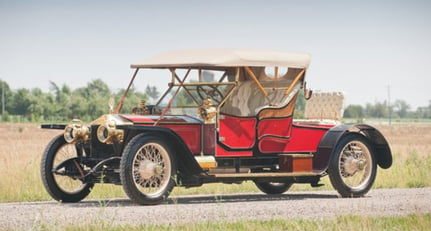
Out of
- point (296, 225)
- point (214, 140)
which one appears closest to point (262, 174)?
point (214, 140)

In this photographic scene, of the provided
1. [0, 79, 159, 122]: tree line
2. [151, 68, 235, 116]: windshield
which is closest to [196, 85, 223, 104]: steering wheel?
[151, 68, 235, 116]: windshield

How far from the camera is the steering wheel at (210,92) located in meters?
14.1

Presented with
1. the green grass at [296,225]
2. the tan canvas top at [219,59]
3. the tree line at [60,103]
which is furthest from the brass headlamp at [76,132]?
the tree line at [60,103]

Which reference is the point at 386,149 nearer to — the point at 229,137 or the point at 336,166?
the point at 336,166

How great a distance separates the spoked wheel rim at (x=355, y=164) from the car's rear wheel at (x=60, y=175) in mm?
4461

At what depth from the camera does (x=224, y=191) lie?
631 inches

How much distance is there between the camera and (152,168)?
40.2 feet

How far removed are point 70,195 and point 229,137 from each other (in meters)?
2.78

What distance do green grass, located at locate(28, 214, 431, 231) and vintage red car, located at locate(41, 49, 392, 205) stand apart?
2402 mm

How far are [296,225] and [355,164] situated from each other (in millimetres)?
5009

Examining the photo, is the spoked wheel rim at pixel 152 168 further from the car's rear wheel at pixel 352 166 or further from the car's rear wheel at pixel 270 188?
the car's rear wheel at pixel 270 188

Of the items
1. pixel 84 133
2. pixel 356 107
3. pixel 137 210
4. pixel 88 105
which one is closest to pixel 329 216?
pixel 137 210

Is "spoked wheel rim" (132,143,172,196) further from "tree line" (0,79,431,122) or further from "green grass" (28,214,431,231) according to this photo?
"tree line" (0,79,431,122)

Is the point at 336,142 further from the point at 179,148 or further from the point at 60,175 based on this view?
the point at 60,175
